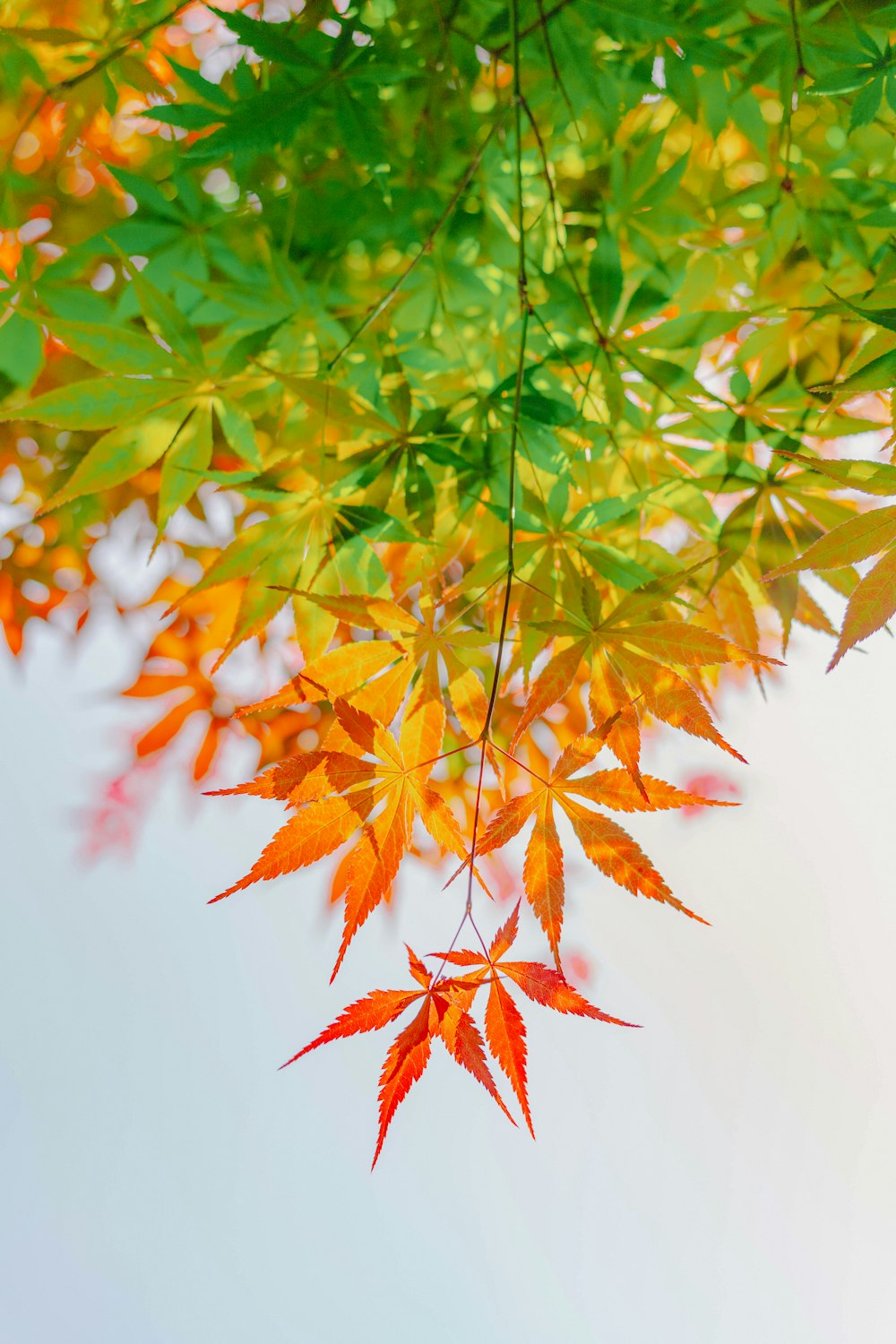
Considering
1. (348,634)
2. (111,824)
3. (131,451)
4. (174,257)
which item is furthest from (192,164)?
(111,824)

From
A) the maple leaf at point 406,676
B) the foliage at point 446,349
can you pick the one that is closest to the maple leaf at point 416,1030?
the foliage at point 446,349

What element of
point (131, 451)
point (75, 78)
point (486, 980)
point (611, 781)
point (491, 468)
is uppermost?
point (75, 78)

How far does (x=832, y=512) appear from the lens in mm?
653

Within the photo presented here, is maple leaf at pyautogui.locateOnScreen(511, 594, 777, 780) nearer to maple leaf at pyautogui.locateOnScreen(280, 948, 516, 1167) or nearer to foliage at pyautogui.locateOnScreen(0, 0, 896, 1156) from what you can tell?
foliage at pyautogui.locateOnScreen(0, 0, 896, 1156)

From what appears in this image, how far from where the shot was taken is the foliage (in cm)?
44

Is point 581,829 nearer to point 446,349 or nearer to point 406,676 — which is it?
point 406,676

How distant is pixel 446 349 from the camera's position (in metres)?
0.69

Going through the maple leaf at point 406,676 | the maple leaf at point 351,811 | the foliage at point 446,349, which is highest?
the foliage at point 446,349

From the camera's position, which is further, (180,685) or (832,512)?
(180,685)

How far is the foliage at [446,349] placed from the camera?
0.44 m

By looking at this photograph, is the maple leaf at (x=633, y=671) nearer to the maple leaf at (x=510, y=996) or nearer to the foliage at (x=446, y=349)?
the foliage at (x=446, y=349)

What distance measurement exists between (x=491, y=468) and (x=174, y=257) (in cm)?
29

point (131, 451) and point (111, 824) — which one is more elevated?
point (131, 451)

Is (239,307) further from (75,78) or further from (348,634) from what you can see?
(348,634)
